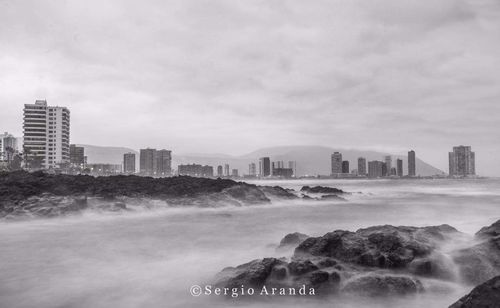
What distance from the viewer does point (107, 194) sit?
1223 inches

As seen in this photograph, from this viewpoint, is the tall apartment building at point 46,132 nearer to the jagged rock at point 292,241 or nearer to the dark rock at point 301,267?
the jagged rock at point 292,241

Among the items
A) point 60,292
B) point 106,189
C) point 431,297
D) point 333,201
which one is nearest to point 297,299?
point 431,297

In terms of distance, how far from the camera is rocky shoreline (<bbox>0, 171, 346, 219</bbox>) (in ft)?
83.4

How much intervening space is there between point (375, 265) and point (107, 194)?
26930mm

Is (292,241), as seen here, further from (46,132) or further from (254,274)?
(46,132)

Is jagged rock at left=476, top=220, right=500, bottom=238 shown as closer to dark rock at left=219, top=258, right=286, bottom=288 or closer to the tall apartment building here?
Answer: dark rock at left=219, top=258, right=286, bottom=288

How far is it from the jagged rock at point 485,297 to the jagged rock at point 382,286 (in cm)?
309

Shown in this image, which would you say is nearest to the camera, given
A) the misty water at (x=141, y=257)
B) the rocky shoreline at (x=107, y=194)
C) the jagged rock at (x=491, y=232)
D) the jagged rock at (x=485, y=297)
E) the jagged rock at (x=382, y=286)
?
the jagged rock at (x=485, y=297)

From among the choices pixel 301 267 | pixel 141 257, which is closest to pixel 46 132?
pixel 141 257

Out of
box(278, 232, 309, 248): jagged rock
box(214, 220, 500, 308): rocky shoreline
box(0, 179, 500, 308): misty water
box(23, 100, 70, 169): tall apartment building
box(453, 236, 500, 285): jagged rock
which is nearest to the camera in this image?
box(214, 220, 500, 308): rocky shoreline

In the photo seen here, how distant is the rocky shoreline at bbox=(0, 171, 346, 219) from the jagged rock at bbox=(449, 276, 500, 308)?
25.6 meters

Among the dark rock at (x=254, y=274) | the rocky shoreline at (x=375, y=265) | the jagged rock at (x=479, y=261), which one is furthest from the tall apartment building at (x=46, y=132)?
the jagged rock at (x=479, y=261)

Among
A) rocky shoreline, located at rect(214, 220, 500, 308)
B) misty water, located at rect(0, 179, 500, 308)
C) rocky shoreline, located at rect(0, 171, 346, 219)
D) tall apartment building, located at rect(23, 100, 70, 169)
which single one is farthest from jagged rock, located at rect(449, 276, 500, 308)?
tall apartment building, located at rect(23, 100, 70, 169)

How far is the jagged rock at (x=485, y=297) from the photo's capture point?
17.9 ft
